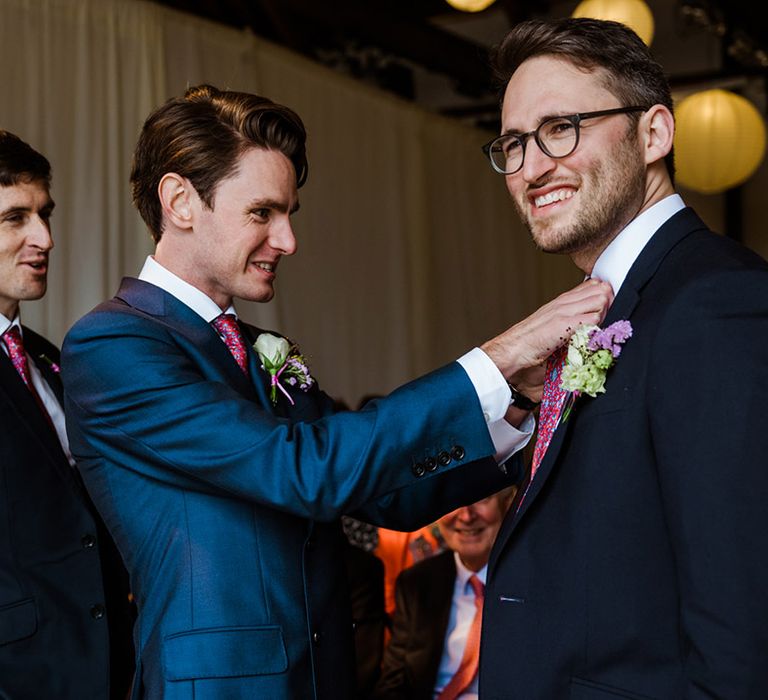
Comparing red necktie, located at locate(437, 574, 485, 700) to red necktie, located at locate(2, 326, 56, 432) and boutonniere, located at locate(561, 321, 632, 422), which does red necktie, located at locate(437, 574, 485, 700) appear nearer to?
red necktie, located at locate(2, 326, 56, 432)

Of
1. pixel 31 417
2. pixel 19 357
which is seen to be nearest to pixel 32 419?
pixel 31 417

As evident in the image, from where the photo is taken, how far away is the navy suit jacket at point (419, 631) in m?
3.60

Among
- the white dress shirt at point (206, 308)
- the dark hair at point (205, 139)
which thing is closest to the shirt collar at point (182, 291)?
the white dress shirt at point (206, 308)

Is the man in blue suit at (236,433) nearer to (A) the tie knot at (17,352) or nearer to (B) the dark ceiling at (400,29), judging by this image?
(A) the tie knot at (17,352)

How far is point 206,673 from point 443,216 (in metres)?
6.89

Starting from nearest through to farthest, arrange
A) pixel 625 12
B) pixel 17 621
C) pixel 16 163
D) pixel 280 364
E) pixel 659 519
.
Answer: pixel 659 519 < pixel 280 364 < pixel 17 621 < pixel 16 163 < pixel 625 12

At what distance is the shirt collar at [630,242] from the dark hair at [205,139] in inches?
28.6

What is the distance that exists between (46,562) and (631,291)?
1.52m

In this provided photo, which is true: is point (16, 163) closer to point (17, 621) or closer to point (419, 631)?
point (17, 621)

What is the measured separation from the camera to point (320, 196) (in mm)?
7168

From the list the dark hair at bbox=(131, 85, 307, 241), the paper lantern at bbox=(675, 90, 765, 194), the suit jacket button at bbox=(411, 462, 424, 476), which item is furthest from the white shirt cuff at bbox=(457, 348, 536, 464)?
the paper lantern at bbox=(675, 90, 765, 194)

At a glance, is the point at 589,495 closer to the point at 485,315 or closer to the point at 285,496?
the point at 285,496

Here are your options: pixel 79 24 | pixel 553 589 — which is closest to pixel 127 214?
pixel 79 24

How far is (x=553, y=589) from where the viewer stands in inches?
67.4
